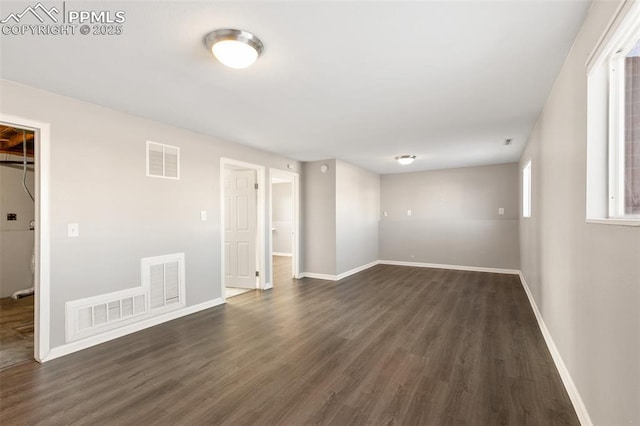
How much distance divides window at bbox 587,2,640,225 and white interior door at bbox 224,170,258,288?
442cm

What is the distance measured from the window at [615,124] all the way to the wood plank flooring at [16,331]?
4.47m

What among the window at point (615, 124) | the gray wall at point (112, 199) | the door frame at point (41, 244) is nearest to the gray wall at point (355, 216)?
the gray wall at point (112, 199)

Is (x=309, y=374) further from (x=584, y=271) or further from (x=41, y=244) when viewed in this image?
(x=41, y=244)

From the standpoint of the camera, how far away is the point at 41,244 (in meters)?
2.57

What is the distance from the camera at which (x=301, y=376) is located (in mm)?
2320

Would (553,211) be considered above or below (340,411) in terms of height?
above

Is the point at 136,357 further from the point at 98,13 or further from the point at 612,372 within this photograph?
the point at 612,372

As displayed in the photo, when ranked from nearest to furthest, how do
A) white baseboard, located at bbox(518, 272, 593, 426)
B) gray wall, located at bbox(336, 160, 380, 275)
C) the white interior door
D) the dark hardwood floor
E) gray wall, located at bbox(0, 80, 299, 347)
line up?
white baseboard, located at bbox(518, 272, 593, 426), the dark hardwood floor, gray wall, located at bbox(0, 80, 299, 347), the white interior door, gray wall, located at bbox(336, 160, 380, 275)

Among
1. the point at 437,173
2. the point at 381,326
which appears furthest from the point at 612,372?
the point at 437,173

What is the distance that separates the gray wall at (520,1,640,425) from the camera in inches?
48.3

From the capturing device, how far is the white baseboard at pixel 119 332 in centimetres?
268

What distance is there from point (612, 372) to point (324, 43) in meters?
2.37

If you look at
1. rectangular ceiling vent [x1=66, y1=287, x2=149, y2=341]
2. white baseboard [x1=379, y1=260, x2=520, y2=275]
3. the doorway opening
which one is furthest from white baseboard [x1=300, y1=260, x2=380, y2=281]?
the doorway opening

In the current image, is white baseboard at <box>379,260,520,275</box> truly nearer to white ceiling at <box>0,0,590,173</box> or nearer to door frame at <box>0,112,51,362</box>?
white ceiling at <box>0,0,590,173</box>
